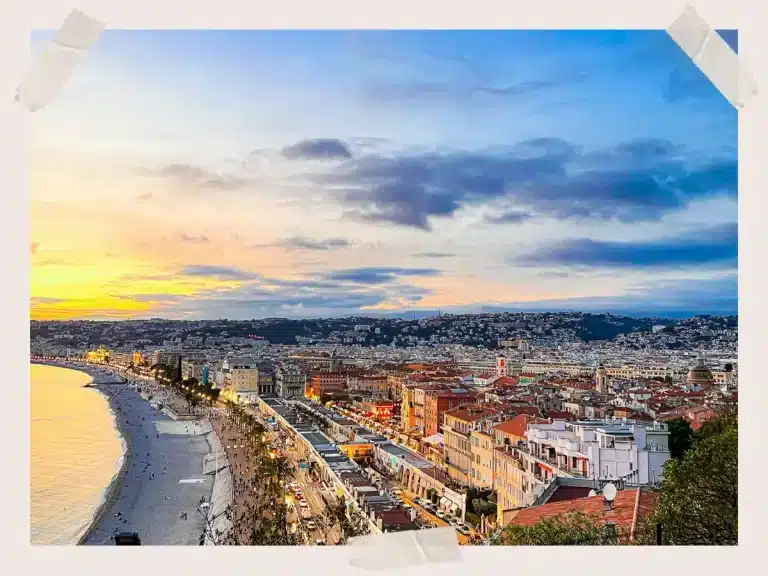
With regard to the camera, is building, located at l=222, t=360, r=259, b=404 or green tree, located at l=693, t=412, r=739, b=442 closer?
green tree, located at l=693, t=412, r=739, b=442

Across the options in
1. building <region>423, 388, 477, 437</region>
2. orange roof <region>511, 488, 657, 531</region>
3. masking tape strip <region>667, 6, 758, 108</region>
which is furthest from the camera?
building <region>423, 388, 477, 437</region>

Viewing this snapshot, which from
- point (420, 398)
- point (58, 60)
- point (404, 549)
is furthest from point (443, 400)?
point (58, 60)

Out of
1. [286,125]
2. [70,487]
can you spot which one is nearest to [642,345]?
[286,125]

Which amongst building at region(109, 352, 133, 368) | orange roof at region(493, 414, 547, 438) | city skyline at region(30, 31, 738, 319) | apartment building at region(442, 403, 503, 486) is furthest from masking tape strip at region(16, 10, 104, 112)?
orange roof at region(493, 414, 547, 438)

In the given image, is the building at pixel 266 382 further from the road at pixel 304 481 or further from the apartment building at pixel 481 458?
the apartment building at pixel 481 458

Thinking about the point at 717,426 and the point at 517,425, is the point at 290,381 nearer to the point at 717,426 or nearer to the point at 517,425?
the point at 517,425

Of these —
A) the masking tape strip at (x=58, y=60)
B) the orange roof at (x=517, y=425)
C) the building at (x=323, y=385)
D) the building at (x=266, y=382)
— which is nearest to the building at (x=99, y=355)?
the building at (x=266, y=382)

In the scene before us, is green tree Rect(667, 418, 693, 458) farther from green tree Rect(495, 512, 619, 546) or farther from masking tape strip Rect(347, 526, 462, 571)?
masking tape strip Rect(347, 526, 462, 571)
